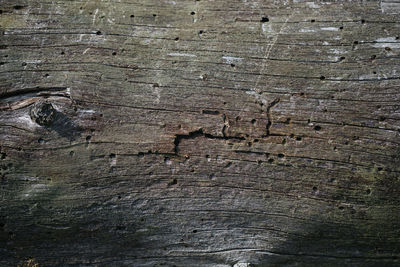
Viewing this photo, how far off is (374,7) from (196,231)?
2.04 meters

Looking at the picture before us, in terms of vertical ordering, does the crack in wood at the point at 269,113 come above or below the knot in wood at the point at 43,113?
below

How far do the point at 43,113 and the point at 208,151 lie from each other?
112 cm

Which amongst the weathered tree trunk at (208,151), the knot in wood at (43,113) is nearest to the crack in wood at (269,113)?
the weathered tree trunk at (208,151)

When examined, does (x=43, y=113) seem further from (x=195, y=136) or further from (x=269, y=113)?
(x=269, y=113)

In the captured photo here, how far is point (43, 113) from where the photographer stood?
228cm

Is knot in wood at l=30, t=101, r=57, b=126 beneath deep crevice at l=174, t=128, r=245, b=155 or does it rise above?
above

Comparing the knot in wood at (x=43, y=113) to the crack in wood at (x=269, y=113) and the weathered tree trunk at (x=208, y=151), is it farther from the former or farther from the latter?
the crack in wood at (x=269, y=113)

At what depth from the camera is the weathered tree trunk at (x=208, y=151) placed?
2324mm

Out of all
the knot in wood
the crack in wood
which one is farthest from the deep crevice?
the knot in wood

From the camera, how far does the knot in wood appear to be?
2283mm

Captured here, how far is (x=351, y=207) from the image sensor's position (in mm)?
2320

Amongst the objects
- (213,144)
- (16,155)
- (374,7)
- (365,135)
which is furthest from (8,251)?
(374,7)

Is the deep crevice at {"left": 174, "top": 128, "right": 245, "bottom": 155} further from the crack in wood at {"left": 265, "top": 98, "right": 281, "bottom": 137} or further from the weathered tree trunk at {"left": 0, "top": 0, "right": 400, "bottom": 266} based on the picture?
the crack in wood at {"left": 265, "top": 98, "right": 281, "bottom": 137}

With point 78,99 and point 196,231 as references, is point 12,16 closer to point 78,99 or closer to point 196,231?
point 78,99
